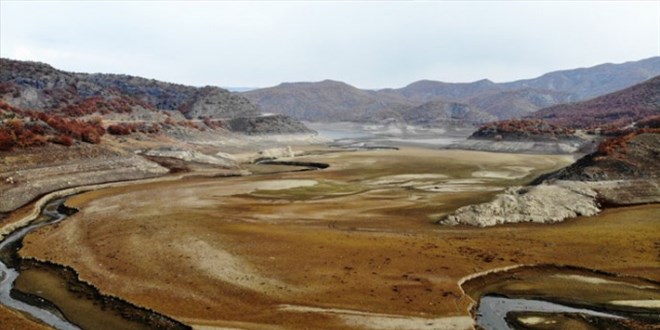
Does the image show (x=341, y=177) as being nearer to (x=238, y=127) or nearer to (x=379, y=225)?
(x=379, y=225)

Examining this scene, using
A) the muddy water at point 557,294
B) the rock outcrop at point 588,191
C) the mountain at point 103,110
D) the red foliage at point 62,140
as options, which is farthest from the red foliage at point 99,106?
the muddy water at point 557,294

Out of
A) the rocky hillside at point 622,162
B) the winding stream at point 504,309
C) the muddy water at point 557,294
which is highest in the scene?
the rocky hillside at point 622,162

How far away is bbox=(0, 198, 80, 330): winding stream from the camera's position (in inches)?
818

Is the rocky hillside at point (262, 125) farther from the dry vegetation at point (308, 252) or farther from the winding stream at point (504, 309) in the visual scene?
the winding stream at point (504, 309)

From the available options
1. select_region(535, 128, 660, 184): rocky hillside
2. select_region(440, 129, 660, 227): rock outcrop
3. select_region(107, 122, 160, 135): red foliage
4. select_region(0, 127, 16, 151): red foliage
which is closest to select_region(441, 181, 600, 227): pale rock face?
select_region(440, 129, 660, 227): rock outcrop

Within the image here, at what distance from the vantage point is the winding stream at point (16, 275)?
20766 millimetres

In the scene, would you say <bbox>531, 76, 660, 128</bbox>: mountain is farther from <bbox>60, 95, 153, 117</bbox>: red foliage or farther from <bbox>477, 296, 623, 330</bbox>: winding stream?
→ <bbox>477, 296, 623, 330</bbox>: winding stream

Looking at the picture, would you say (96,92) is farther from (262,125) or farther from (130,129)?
(130,129)

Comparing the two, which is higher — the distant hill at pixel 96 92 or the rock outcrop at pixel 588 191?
the distant hill at pixel 96 92

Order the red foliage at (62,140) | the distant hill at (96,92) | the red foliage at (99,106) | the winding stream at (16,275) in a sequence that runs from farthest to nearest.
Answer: the distant hill at (96,92) → the red foliage at (99,106) → the red foliage at (62,140) → the winding stream at (16,275)

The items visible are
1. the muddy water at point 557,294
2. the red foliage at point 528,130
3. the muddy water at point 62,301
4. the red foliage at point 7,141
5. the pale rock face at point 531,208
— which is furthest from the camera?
the red foliage at point 528,130

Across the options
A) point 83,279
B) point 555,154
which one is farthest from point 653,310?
point 555,154

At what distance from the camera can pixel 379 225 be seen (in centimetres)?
3581

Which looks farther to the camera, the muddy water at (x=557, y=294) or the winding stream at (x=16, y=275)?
the muddy water at (x=557, y=294)
